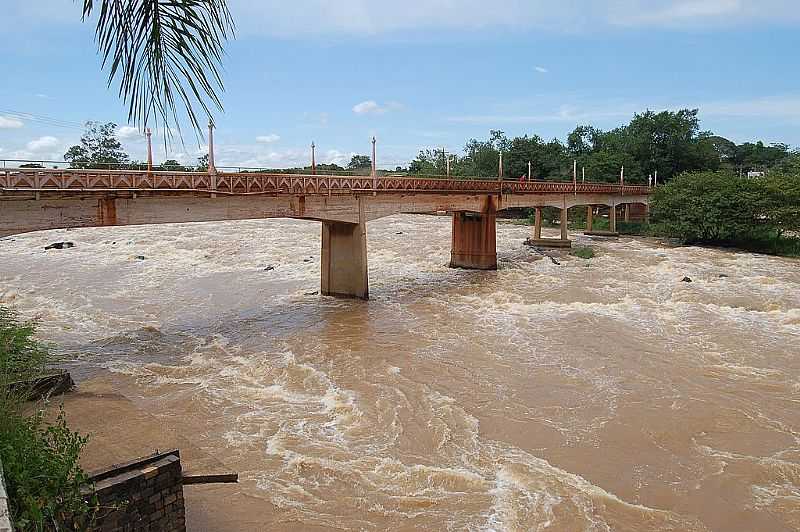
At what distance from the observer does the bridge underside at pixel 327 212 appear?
14836 mm

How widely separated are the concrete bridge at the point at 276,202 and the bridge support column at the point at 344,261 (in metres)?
0.04

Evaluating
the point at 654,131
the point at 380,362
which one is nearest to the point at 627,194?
the point at 654,131

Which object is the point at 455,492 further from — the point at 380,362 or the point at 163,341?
the point at 163,341

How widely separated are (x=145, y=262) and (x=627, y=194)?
38048mm

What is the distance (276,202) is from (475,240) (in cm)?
1407

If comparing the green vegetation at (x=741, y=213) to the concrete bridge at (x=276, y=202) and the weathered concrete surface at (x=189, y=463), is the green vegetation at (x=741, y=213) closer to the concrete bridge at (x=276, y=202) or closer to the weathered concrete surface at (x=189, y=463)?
the concrete bridge at (x=276, y=202)

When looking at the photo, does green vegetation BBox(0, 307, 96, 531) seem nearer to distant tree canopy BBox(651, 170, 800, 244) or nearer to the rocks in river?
the rocks in river

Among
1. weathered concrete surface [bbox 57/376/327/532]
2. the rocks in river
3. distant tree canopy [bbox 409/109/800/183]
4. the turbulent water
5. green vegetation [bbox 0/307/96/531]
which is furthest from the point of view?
distant tree canopy [bbox 409/109/800/183]

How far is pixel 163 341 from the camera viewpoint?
17578mm

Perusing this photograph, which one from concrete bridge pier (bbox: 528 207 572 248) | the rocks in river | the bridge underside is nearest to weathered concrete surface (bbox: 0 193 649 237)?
the bridge underside

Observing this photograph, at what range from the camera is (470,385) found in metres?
14.3

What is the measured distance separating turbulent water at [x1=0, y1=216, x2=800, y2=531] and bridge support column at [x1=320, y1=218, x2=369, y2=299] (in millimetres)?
803

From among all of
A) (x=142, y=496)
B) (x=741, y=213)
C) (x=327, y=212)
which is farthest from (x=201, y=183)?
(x=741, y=213)

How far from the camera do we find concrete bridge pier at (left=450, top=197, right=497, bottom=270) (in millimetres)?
31453
